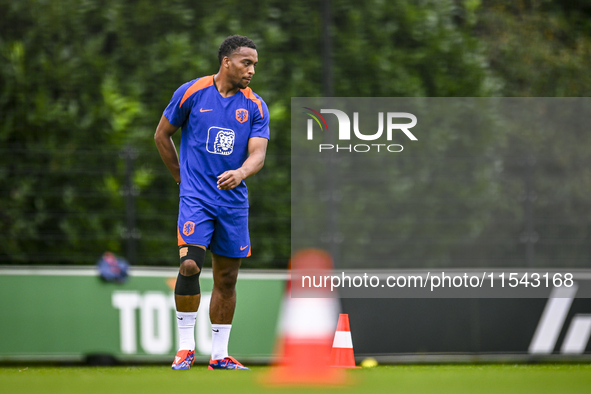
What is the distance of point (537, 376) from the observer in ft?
13.3

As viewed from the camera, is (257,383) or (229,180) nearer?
(257,383)

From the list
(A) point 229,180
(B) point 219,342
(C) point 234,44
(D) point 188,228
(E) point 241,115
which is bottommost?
(B) point 219,342

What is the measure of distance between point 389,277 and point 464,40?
2747 mm

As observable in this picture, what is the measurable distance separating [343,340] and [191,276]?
117 cm

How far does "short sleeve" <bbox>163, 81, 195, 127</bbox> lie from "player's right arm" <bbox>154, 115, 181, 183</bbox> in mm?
38

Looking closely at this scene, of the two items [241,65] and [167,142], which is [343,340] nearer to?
[167,142]

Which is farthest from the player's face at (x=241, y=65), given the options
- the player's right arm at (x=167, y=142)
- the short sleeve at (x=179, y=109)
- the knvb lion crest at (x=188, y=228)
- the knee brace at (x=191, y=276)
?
the knee brace at (x=191, y=276)

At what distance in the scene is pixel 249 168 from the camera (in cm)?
417

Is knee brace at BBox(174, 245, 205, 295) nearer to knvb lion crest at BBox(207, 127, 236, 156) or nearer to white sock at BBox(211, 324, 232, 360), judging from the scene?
white sock at BBox(211, 324, 232, 360)

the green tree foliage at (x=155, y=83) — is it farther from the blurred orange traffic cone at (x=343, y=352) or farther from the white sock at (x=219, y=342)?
the white sock at (x=219, y=342)

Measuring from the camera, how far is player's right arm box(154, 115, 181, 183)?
438 cm

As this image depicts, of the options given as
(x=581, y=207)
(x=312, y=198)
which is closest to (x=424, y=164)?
(x=312, y=198)

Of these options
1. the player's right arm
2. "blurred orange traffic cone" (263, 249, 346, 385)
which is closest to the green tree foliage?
the player's right arm

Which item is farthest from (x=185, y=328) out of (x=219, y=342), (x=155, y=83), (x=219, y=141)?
(x=155, y=83)
